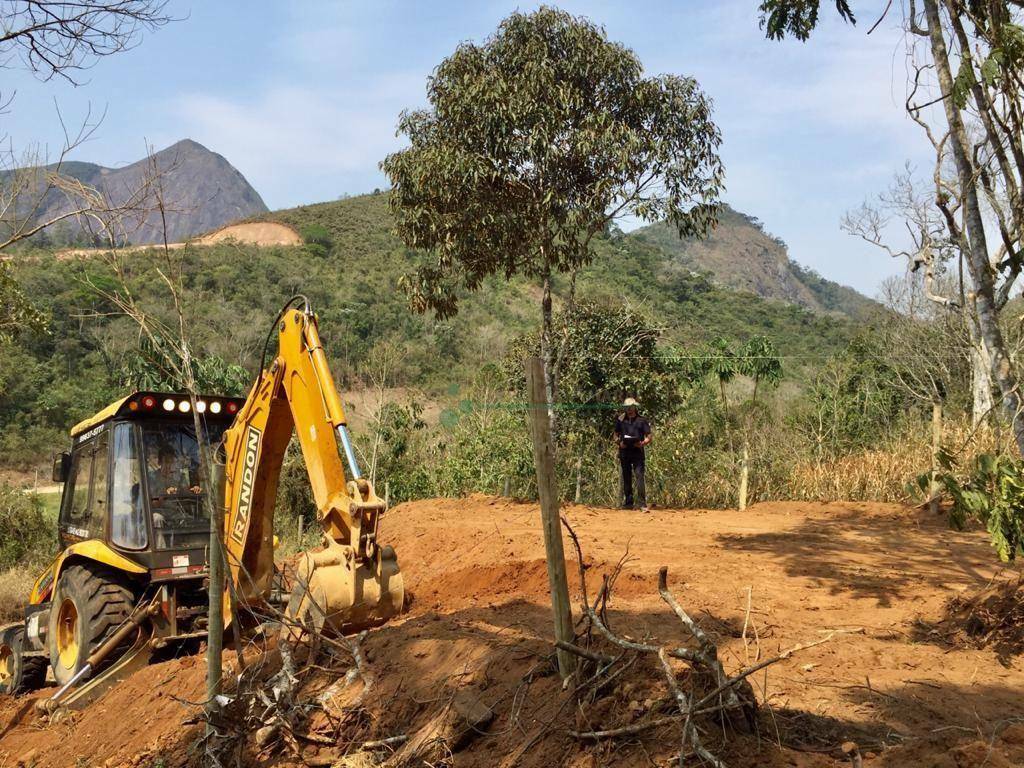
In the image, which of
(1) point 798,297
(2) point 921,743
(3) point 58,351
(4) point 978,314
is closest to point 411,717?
(2) point 921,743

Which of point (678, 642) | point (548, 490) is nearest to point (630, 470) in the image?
point (678, 642)

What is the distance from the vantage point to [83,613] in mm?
6133

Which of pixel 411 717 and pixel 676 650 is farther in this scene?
pixel 411 717

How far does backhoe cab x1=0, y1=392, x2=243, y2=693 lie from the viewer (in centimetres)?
614

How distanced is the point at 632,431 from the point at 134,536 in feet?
20.6

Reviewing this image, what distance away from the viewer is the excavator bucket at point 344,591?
179 inches

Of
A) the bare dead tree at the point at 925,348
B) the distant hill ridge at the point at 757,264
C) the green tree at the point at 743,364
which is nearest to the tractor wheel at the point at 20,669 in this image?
the green tree at the point at 743,364

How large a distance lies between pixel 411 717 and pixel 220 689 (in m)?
1.26

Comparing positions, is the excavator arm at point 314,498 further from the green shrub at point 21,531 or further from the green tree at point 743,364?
the green shrub at point 21,531

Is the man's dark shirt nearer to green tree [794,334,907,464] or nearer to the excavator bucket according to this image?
green tree [794,334,907,464]

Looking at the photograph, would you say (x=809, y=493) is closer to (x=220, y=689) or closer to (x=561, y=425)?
(x=561, y=425)

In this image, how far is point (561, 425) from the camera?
13578 mm

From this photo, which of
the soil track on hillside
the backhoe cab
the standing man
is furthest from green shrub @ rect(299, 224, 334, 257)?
the backhoe cab

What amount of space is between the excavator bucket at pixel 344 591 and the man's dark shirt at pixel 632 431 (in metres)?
6.28
